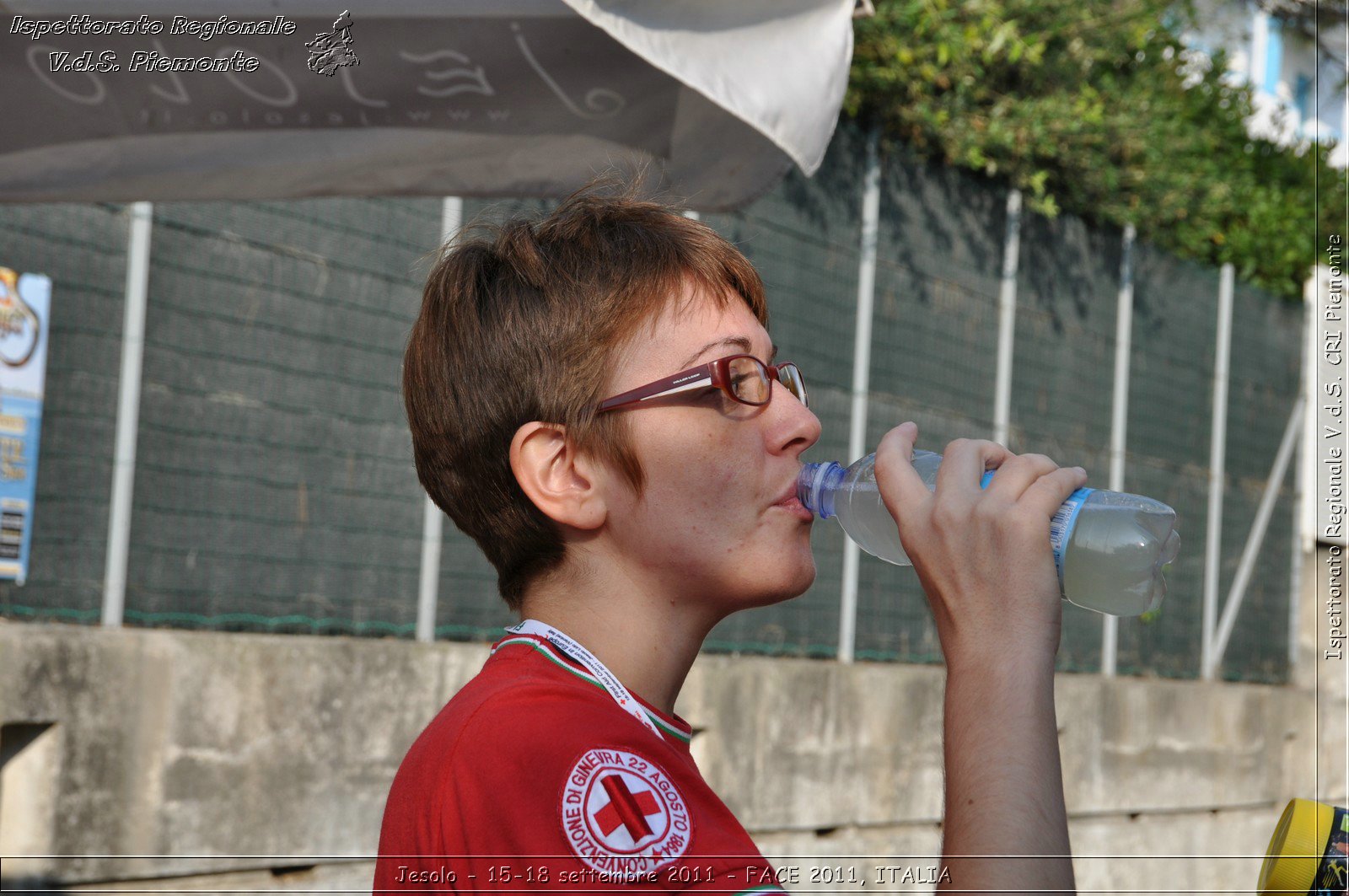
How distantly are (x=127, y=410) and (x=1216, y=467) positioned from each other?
8107 mm

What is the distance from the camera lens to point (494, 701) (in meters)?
1.68

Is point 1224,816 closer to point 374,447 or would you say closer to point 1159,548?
point 374,447

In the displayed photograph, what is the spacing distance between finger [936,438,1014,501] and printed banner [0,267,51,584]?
150 inches

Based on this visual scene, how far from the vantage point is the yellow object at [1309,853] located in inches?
81.0

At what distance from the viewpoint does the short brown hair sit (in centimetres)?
203

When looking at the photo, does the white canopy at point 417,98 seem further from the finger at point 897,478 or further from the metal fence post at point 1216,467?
the metal fence post at point 1216,467

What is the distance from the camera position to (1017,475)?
5.63ft

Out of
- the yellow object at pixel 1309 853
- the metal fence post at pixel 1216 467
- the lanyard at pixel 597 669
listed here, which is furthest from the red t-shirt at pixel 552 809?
the metal fence post at pixel 1216 467

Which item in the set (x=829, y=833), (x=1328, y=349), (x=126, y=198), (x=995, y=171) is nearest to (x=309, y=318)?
(x=126, y=198)

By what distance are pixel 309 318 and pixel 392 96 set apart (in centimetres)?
285

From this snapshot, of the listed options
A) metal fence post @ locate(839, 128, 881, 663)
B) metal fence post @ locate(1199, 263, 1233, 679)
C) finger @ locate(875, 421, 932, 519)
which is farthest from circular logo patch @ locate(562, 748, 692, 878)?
metal fence post @ locate(1199, 263, 1233, 679)

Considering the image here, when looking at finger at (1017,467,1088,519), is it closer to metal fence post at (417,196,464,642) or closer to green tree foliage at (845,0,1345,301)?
metal fence post at (417,196,464,642)

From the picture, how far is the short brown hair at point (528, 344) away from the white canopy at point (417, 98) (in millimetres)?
420

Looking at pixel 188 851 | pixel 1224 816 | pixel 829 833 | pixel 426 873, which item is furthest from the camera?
pixel 1224 816
